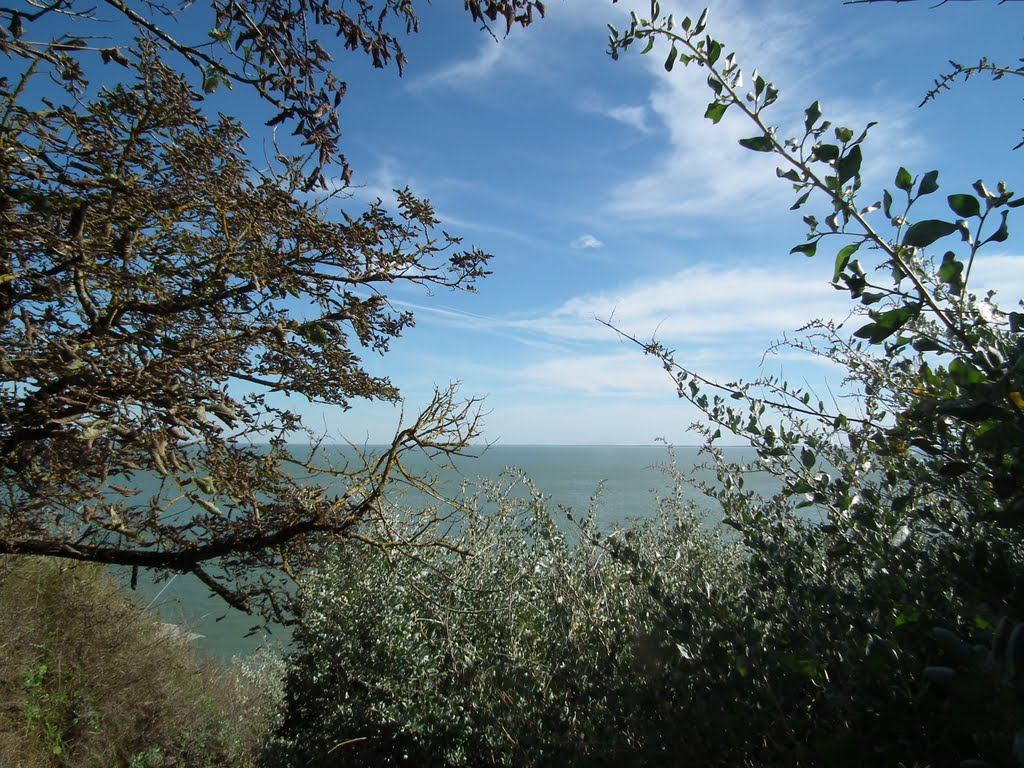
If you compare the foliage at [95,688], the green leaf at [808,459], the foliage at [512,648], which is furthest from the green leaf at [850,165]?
the foliage at [95,688]

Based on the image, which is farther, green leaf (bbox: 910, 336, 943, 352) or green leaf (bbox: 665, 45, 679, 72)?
green leaf (bbox: 665, 45, 679, 72)

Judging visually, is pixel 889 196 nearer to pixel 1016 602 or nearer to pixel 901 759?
pixel 1016 602

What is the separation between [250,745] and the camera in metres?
8.75

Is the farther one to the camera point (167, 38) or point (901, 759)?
point (167, 38)

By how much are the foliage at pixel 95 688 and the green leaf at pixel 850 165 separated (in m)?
9.04

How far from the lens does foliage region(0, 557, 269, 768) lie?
768 centimetres

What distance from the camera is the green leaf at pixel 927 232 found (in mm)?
982


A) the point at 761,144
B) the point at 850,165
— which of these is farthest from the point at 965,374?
the point at 761,144

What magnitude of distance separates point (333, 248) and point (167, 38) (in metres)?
1.60

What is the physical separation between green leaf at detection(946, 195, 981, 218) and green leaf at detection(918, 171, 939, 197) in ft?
0.31

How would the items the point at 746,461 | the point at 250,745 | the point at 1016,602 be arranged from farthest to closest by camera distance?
the point at 250,745, the point at 746,461, the point at 1016,602

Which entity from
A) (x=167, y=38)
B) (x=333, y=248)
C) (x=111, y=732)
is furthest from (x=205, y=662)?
(x=167, y=38)

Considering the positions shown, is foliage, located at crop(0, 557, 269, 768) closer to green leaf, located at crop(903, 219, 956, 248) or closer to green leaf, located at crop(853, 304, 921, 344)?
green leaf, located at crop(853, 304, 921, 344)

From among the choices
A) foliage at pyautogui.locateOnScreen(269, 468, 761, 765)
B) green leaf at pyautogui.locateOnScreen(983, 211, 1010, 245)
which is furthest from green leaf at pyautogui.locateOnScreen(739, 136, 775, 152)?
foliage at pyautogui.locateOnScreen(269, 468, 761, 765)
